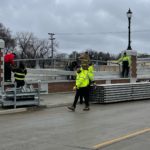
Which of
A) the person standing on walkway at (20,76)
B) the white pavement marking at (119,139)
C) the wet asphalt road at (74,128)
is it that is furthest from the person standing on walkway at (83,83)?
the white pavement marking at (119,139)

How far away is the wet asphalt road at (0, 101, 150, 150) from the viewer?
952cm

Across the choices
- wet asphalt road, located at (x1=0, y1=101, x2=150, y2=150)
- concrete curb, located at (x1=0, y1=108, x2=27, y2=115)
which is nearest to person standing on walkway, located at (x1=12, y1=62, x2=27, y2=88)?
wet asphalt road, located at (x1=0, y1=101, x2=150, y2=150)

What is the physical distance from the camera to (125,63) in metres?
28.6

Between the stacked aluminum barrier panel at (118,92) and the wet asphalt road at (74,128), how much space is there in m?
1.22

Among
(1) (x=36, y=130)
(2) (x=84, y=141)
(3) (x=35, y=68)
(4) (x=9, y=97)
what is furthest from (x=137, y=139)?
(3) (x=35, y=68)

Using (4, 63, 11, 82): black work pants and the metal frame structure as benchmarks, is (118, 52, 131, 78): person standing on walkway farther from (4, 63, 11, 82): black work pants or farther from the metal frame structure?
the metal frame structure

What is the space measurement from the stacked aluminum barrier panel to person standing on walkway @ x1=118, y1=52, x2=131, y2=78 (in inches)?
310

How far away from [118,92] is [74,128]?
24.2ft

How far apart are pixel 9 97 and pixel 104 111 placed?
3.52 metres

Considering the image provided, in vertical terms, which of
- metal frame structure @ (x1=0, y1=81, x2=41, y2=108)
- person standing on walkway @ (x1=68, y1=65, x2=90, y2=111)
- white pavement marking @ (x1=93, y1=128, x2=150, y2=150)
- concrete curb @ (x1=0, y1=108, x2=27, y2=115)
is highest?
person standing on walkway @ (x1=68, y1=65, x2=90, y2=111)

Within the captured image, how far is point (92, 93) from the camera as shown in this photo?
18.5 metres

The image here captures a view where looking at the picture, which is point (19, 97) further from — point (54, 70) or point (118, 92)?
point (54, 70)

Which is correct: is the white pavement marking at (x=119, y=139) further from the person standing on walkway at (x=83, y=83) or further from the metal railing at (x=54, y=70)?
the metal railing at (x=54, y=70)

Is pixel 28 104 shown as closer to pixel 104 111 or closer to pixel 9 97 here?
pixel 9 97
